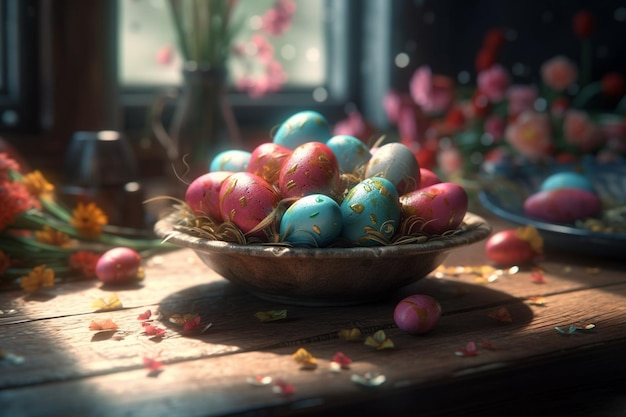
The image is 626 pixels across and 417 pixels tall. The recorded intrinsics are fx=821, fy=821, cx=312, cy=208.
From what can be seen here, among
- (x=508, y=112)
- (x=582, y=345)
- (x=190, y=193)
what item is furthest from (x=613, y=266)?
(x=508, y=112)

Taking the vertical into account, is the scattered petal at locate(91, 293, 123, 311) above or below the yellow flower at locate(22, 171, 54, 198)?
below

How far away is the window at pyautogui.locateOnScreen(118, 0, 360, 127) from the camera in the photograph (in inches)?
79.6

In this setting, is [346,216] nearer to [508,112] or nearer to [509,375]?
[509,375]

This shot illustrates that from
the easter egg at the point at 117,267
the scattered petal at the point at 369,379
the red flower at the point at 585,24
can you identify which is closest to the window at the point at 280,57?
the red flower at the point at 585,24

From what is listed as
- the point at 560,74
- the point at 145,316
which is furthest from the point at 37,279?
the point at 560,74

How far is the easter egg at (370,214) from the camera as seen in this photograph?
0.86 m

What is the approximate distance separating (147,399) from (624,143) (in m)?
1.40

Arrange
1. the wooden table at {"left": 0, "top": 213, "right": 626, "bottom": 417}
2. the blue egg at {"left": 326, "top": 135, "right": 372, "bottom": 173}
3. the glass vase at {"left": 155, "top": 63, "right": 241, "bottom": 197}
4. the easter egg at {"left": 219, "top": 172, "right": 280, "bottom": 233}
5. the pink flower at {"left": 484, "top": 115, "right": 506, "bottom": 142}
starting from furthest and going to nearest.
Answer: the pink flower at {"left": 484, "top": 115, "right": 506, "bottom": 142} → the glass vase at {"left": 155, "top": 63, "right": 241, "bottom": 197} → the blue egg at {"left": 326, "top": 135, "right": 372, "bottom": 173} → the easter egg at {"left": 219, "top": 172, "right": 280, "bottom": 233} → the wooden table at {"left": 0, "top": 213, "right": 626, "bottom": 417}

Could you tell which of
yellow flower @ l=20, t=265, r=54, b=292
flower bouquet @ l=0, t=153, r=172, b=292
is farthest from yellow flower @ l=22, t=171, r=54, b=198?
yellow flower @ l=20, t=265, r=54, b=292

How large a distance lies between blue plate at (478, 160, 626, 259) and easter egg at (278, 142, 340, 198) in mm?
419

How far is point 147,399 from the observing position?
0.65 m

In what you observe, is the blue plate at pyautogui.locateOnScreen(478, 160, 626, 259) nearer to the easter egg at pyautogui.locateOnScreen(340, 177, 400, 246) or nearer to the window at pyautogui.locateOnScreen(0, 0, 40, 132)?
the easter egg at pyautogui.locateOnScreen(340, 177, 400, 246)

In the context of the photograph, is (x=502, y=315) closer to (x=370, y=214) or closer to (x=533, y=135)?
(x=370, y=214)

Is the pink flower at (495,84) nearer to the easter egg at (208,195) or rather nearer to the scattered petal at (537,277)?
the scattered petal at (537,277)
